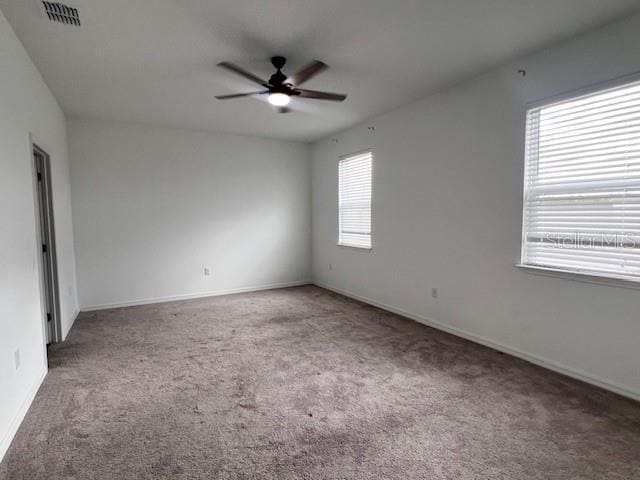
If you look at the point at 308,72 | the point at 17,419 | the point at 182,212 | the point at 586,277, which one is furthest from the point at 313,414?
the point at 182,212

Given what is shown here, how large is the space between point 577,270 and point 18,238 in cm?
412

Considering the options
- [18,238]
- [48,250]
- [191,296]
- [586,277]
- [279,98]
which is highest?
[279,98]

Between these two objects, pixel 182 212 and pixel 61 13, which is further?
pixel 182 212

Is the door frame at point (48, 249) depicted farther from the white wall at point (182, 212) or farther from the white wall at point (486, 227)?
the white wall at point (486, 227)

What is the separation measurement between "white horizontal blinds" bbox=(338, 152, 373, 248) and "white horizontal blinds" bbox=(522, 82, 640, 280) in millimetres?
2316

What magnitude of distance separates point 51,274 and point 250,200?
2997 millimetres

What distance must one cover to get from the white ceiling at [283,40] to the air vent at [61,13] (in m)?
0.05

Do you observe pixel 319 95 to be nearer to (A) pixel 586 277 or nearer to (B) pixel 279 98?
(B) pixel 279 98

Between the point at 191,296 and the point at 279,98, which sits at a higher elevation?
the point at 279,98

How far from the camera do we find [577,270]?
263 centimetres

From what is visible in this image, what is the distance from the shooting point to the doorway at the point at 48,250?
3.36m

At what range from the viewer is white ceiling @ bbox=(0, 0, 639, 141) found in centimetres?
221

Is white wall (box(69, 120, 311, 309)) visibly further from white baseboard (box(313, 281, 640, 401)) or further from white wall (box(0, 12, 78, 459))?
white baseboard (box(313, 281, 640, 401))

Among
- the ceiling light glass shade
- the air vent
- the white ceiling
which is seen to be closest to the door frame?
the white ceiling
